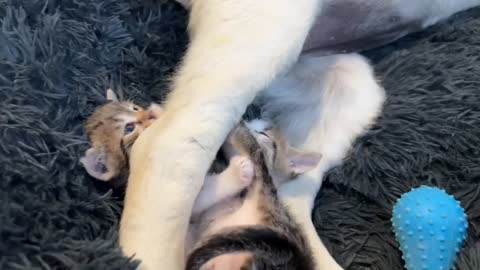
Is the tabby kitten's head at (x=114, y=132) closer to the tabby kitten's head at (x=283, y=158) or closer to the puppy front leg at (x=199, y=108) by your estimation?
the puppy front leg at (x=199, y=108)

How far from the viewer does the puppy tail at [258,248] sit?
1.11m

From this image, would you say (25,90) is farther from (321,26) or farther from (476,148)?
(476,148)

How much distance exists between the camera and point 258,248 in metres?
1.12

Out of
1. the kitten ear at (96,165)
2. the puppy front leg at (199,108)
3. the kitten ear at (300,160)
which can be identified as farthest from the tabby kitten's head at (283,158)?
the kitten ear at (96,165)

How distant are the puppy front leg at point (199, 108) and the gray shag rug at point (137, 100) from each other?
2.9 inches

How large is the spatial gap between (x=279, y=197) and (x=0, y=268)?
0.55m

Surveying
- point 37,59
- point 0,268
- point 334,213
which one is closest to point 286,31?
point 334,213

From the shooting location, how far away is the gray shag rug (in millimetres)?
1184

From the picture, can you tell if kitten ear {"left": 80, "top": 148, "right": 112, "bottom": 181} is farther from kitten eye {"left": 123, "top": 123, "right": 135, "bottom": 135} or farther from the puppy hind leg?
the puppy hind leg

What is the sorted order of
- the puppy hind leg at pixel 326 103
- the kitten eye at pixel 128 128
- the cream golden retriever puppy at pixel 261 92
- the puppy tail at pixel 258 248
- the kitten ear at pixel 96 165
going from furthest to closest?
the puppy hind leg at pixel 326 103
the kitten eye at pixel 128 128
the kitten ear at pixel 96 165
the cream golden retriever puppy at pixel 261 92
the puppy tail at pixel 258 248

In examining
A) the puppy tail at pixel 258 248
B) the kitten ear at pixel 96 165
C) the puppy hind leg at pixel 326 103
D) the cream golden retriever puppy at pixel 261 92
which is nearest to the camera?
the puppy tail at pixel 258 248

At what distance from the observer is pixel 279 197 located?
1415mm

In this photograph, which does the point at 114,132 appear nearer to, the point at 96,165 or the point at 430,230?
the point at 96,165

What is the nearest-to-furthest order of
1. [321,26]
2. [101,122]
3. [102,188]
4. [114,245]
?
[114,245] < [102,188] < [101,122] < [321,26]
